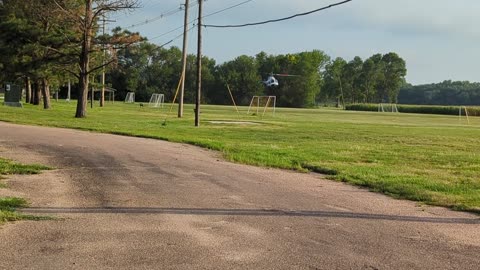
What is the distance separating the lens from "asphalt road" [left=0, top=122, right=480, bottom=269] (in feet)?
18.5

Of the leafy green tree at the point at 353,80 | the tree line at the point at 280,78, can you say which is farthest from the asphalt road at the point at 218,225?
the leafy green tree at the point at 353,80

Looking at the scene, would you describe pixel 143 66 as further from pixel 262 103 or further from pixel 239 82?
pixel 262 103

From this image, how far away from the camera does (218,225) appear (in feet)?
23.3

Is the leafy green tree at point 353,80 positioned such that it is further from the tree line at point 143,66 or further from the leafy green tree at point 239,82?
the leafy green tree at point 239,82

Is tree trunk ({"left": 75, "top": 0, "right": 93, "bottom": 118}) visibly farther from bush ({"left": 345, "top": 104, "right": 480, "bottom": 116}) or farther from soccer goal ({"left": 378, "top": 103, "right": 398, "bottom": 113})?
soccer goal ({"left": 378, "top": 103, "right": 398, "bottom": 113})

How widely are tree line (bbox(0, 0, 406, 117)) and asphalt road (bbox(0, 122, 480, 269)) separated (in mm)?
23478

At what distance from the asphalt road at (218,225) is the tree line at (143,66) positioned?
23.5 m

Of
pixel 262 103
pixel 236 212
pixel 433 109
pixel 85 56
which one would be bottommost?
pixel 236 212

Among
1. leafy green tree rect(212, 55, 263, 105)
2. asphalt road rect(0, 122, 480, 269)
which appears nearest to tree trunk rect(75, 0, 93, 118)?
asphalt road rect(0, 122, 480, 269)

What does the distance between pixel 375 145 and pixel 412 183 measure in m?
9.25

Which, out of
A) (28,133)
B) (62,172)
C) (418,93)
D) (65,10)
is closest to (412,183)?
(62,172)

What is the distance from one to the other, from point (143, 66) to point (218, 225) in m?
134

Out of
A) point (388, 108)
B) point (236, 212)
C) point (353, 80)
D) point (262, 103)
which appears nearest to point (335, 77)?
point (353, 80)

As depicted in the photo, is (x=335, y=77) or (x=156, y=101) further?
(x=335, y=77)
